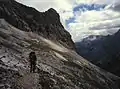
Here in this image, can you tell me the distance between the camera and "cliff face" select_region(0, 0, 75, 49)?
112m

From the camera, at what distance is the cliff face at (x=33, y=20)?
112088mm

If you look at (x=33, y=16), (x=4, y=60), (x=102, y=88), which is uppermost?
(x=33, y=16)

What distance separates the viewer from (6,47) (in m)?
65.6

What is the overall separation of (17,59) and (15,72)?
11977mm

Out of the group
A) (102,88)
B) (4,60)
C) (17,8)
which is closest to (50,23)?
(17,8)

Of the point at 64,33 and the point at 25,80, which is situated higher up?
the point at 64,33

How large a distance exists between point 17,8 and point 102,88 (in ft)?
252

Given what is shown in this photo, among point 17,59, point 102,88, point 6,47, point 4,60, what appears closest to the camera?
point 4,60

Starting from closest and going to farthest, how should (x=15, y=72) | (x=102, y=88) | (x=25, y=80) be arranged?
(x=25, y=80)
(x=15, y=72)
(x=102, y=88)

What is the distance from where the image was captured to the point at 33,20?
132 m

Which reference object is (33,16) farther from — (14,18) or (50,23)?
(14,18)

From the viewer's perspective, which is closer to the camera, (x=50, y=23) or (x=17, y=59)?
(x=17, y=59)

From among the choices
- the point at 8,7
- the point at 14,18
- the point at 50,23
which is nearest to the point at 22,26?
the point at 14,18

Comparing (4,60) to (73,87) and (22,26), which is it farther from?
(22,26)
